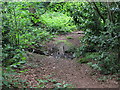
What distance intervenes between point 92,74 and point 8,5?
4041 mm

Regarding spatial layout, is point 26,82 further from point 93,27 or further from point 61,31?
point 61,31

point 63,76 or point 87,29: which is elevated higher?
point 87,29

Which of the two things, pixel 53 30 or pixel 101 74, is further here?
pixel 53 30

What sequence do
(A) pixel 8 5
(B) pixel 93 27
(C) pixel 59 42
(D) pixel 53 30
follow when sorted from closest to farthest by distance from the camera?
(A) pixel 8 5, (B) pixel 93 27, (C) pixel 59 42, (D) pixel 53 30

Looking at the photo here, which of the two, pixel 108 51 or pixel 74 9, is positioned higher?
pixel 74 9

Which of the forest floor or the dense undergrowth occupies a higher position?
the dense undergrowth

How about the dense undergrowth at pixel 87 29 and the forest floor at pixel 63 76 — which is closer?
the forest floor at pixel 63 76

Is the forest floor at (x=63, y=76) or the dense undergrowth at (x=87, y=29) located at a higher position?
the dense undergrowth at (x=87, y=29)

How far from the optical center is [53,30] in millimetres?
13742

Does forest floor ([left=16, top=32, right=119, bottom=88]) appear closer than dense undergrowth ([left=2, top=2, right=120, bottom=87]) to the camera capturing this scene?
Yes

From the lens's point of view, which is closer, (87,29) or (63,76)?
(63,76)

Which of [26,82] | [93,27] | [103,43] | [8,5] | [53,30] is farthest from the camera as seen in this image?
[53,30]

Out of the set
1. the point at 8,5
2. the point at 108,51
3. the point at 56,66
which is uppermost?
the point at 8,5

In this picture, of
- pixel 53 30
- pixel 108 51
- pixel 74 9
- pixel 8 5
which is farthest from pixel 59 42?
pixel 8 5
